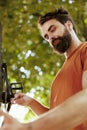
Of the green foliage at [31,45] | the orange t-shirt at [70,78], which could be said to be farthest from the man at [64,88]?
the green foliage at [31,45]

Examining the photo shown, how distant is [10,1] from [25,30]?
844 mm

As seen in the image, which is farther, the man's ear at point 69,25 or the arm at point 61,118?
the man's ear at point 69,25

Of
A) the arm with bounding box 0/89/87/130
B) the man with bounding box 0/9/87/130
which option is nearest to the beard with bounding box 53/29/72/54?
the man with bounding box 0/9/87/130

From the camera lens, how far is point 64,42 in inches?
65.2

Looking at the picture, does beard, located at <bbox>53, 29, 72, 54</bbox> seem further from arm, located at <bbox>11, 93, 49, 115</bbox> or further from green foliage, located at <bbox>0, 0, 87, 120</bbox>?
green foliage, located at <bbox>0, 0, 87, 120</bbox>

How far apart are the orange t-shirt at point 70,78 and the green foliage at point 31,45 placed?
3.44 m

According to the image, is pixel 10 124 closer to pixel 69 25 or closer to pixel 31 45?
pixel 69 25

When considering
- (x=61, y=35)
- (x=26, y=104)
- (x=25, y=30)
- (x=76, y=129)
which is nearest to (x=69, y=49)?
(x=61, y=35)

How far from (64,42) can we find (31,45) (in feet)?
13.3

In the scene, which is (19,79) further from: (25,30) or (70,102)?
(70,102)

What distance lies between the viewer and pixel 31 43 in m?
5.71

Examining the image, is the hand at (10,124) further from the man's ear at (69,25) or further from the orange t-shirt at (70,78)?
the man's ear at (69,25)

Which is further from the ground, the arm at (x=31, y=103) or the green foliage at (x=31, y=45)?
the arm at (x=31, y=103)

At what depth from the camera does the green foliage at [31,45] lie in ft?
16.3
